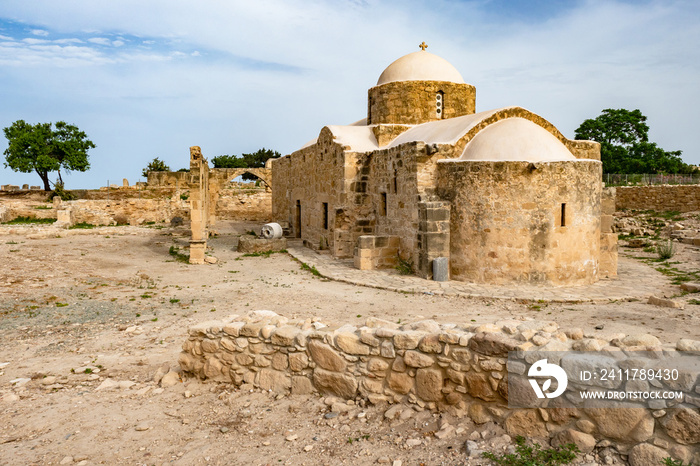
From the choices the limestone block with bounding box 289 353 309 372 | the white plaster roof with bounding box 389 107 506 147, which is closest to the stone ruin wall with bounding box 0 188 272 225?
the white plaster roof with bounding box 389 107 506 147

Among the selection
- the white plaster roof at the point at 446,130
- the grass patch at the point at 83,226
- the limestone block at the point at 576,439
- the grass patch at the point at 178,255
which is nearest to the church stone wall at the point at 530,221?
the white plaster roof at the point at 446,130

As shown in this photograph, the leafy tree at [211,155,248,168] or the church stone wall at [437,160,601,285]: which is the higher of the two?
the leafy tree at [211,155,248,168]

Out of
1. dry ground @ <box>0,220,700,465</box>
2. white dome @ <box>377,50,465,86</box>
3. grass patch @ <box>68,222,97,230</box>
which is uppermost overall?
white dome @ <box>377,50,465,86</box>

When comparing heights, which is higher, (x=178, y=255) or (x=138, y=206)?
(x=138, y=206)

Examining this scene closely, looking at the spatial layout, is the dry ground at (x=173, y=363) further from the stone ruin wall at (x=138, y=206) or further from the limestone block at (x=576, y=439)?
the stone ruin wall at (x=138, y=206)

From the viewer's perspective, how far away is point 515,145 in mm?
9578

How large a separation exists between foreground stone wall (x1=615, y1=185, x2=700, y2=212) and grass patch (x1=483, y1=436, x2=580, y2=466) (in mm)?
22840

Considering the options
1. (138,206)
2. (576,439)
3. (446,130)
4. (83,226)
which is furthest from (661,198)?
(83,226)

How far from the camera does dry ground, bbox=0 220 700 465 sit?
3.47m

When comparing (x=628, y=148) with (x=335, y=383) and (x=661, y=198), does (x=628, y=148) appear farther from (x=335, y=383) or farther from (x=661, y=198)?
(x=335, y=383)

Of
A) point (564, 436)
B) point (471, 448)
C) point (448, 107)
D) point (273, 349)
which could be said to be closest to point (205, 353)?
point (273, 349)

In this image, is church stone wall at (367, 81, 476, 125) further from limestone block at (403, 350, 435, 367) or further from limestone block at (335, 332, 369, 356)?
limestone block at (403, 350, 435, 367)

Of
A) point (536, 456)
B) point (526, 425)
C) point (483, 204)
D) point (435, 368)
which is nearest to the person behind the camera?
point (536, 456)

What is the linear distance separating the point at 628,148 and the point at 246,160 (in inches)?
1497
